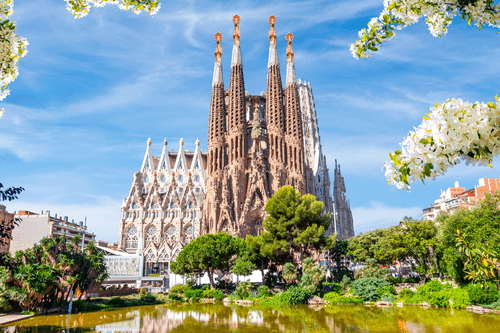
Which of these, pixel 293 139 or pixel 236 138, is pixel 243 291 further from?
pixel 293 139

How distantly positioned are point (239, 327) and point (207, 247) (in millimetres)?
13821

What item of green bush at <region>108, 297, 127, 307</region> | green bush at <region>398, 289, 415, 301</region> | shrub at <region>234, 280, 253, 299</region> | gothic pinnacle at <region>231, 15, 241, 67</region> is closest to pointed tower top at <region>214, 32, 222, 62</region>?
gothic pinnacle at <region>231, 15, 241, 67</region>

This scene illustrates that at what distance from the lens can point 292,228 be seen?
28.7 m

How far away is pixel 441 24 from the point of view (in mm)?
3822

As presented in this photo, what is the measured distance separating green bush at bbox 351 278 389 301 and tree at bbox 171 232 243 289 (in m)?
10.1

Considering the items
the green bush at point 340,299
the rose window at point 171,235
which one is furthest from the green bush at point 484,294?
the rose window at point 171,235

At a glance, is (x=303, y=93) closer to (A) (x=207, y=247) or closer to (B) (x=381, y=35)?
(A) (x=207, y=247)

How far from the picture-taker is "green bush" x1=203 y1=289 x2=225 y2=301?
Result: 2592 cm

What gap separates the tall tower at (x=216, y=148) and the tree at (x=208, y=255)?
11.3 meters

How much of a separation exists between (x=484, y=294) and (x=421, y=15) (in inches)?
737

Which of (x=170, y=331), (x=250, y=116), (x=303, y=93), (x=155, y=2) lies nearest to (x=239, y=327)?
(x=170, y=331)

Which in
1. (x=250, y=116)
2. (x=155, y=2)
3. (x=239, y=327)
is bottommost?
(x=239, y=327)

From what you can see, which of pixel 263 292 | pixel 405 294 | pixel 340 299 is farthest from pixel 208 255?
pixel 405 294

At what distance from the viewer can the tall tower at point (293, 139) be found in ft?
141
